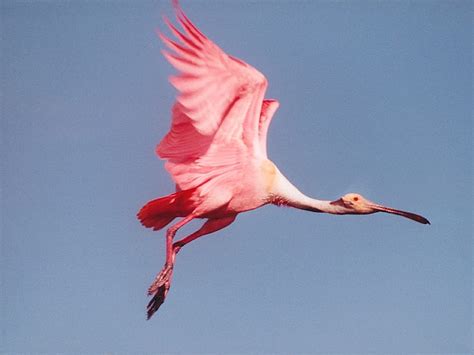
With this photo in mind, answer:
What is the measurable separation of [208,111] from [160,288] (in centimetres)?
138

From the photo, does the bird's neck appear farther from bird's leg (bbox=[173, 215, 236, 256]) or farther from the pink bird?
bird's leg (bbox=[173, 215, 236, 256])

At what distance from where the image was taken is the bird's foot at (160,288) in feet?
24.1

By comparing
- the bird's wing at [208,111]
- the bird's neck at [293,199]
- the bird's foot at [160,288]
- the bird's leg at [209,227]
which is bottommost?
the bird's foot at [160,288]

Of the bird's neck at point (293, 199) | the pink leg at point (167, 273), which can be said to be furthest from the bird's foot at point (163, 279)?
the bird's neck at point (293, 199)

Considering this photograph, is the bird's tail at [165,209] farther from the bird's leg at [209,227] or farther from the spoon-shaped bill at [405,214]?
the spoon-shaped bill at [405,214]

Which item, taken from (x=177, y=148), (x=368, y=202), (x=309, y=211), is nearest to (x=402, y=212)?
(x=368, y=202)

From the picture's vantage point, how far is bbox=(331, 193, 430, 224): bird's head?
8.39 meters

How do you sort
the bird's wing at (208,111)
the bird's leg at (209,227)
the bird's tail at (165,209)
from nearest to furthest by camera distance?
the bird's wing at (208,111)
the bird's tail at (165,209)
the bird's leg at (209,227)

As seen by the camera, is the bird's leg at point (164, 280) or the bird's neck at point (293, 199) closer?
the bird's leg at point (164, 280)

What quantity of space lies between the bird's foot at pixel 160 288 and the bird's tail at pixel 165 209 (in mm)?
615

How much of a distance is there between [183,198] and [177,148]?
411mm

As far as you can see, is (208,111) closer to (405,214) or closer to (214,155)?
(214,155)

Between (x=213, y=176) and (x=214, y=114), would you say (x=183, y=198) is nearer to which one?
(x=213, y=176)

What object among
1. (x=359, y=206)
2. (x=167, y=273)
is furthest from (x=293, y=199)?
(x=167, y=273)
